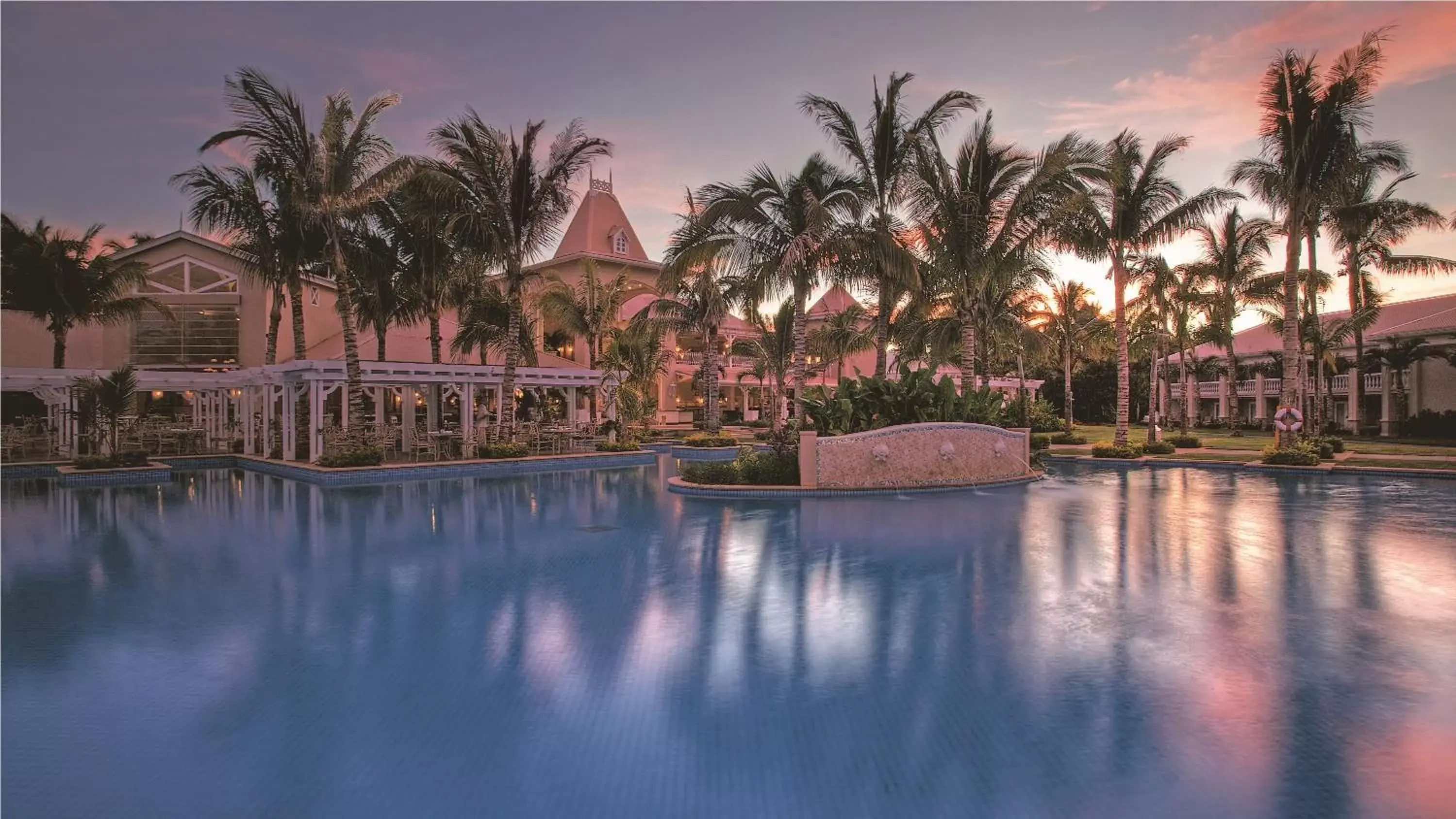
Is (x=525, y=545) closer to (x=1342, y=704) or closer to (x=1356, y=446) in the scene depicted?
(x=1342, y=704)

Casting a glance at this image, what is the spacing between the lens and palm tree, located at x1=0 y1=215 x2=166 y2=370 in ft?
72.7

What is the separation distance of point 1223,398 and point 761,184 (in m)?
39.4

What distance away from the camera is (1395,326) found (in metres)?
33.5

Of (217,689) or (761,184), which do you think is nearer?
(217,689)

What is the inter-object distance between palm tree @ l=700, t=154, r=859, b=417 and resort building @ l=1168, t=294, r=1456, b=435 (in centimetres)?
1834

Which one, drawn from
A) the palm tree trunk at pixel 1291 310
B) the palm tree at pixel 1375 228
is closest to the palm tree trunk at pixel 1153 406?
the palm tree trunk at pixel 1291 310

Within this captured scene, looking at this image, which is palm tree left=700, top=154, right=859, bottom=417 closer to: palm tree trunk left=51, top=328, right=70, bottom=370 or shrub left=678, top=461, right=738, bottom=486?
shrub left=678, top=461, right=738, bottom=486

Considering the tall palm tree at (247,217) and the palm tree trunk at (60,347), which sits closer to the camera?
the tall palm tree at (247,217)

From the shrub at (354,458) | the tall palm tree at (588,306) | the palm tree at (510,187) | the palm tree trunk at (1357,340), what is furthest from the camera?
the palm tree trunk at (1357,340)

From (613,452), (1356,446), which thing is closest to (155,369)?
(613,452)

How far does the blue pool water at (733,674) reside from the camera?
3.37 meters

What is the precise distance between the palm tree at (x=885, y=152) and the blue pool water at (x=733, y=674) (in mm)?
7842

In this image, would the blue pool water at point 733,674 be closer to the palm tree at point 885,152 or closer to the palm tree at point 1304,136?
the palm tree at point 885,152

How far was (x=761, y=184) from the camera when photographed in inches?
630
